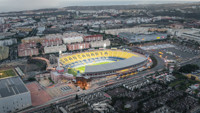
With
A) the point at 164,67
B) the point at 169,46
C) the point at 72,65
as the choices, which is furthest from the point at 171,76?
the point at 169,46

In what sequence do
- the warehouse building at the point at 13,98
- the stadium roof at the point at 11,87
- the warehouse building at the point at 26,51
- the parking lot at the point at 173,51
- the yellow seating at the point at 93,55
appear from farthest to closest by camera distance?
the warehouse building at the point at 26,51 < the parking lot at the point at 173,51 < the yellow seating at the point at 93,55 < the stadium roof at the point at 11,87 < the warehouse building at the point at 13,98

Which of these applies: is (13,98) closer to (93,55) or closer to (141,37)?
(93,55)

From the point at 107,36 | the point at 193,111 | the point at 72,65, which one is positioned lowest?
the point at 193,111

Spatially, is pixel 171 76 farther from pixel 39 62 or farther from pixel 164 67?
pixel 39 62

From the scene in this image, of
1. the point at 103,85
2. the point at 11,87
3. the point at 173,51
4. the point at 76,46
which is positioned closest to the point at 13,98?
the point at 11,87

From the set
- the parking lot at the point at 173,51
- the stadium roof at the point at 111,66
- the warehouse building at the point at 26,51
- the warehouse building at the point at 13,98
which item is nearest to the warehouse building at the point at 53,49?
the warehouse building at the point at 26,51

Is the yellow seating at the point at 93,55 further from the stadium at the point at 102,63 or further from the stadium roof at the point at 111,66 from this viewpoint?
the stadium roof at the point at 111,66
